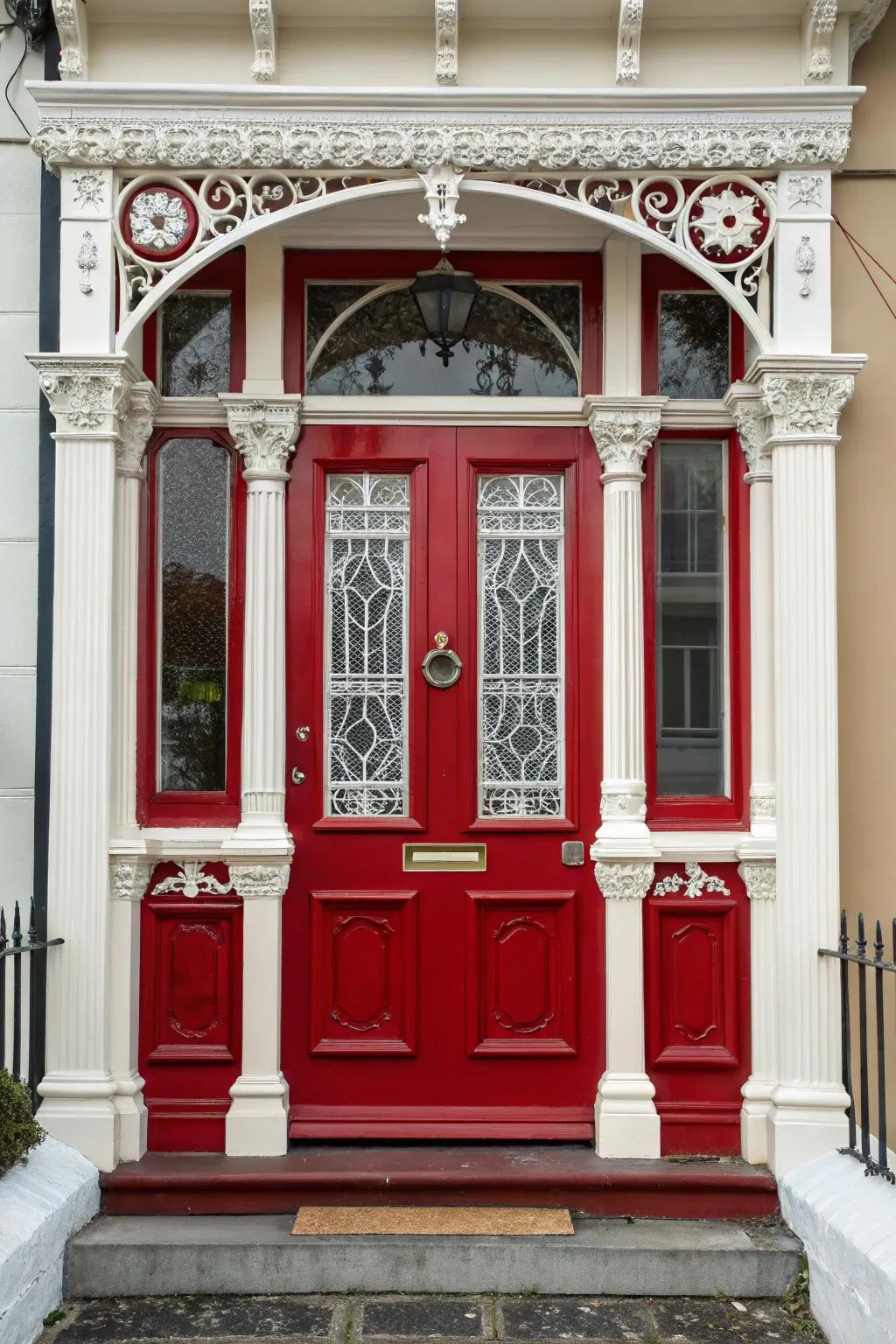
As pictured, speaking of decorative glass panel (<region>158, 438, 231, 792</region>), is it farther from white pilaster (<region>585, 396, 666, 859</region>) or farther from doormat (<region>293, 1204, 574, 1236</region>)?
doormat (<region>293, 1204, 574, 1236</region>)

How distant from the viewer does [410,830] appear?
5.21 m

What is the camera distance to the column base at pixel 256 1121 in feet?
16.2

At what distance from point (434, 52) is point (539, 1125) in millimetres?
4346

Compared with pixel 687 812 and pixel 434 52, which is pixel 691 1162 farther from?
pixel 434 52

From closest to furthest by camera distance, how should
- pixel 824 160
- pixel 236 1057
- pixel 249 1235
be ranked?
pixel 249 1235 < pixel 824 160 < pixel 236 1057

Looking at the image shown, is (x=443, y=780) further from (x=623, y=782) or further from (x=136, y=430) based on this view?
(x=136, y=430)

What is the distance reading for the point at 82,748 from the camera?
15.6 ft

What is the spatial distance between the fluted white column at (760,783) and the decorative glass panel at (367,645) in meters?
1.47

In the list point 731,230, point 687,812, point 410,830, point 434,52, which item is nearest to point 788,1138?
point 687,812

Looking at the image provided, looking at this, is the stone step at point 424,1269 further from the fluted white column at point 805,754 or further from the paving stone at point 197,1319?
the fluted white column at point 805,754

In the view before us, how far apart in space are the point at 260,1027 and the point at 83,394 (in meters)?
2.64

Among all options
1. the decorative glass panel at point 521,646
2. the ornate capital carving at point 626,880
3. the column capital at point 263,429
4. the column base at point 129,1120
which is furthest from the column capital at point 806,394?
the column base at point 129,1120

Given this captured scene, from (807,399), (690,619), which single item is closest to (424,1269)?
(690,619)

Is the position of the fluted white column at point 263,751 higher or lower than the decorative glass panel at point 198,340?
lower
